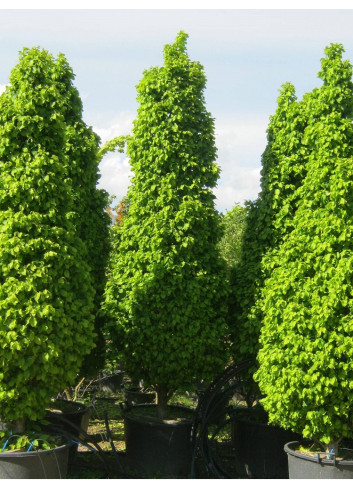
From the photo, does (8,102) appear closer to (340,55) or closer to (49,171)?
(49,171)

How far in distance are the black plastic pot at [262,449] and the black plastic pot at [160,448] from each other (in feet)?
2.45

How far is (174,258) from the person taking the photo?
7.29 meters

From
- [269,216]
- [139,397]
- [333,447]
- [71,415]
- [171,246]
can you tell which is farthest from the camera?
[139,397]

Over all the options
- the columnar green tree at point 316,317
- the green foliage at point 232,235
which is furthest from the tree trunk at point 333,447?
the green foliage at point 232,235

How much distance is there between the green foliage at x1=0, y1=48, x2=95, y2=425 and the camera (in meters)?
5.75

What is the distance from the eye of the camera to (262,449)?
7062 millimetres

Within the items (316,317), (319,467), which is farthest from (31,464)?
(316,317)

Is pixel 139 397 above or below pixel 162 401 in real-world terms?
below

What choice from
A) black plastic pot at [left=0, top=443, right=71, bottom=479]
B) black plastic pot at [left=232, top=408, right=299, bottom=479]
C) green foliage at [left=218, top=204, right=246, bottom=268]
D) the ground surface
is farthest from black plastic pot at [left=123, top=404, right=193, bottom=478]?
green foliage at [left=218, top=204, right=246, bottom=268]

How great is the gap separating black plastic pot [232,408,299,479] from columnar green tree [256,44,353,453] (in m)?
1.10

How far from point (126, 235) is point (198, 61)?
2770mm

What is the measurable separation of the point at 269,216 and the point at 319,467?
335cm

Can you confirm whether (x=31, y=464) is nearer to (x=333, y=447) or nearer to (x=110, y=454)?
(x=110, y=454)

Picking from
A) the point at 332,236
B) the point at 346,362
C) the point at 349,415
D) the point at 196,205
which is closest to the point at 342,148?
the point at 332,236
